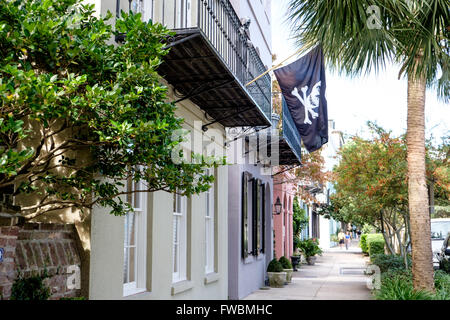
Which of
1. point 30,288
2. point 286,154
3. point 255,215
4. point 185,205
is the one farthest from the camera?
point 286,154

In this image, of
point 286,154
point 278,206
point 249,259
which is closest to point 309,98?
point 249,259

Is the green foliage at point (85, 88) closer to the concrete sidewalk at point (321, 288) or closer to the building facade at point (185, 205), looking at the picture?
the building facade at point (185, 205)

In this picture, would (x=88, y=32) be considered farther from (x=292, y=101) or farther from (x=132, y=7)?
(x=292, y=101)

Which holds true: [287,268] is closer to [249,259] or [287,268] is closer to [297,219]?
[249,259]

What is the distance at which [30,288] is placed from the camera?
452cm

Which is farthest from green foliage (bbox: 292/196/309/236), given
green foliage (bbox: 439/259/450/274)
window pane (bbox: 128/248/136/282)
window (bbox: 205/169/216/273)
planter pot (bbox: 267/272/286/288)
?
window pane (bbox: 128/248/136/282)

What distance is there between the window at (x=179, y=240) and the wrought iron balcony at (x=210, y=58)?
1.91 m

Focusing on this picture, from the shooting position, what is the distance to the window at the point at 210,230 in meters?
10.5

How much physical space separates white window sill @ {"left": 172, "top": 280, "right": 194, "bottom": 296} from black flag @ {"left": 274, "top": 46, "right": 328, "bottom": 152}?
3912 millimetres

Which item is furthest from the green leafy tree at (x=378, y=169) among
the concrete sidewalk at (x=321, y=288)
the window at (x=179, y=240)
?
the window at (x=179, y=240)

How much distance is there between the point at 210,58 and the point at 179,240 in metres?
3.41

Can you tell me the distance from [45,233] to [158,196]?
265cm

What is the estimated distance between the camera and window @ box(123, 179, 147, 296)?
6.92 m
